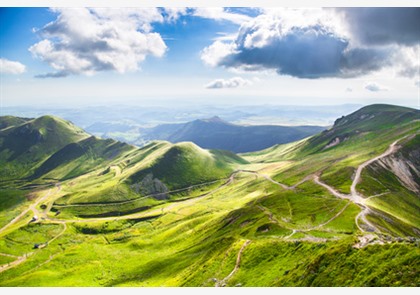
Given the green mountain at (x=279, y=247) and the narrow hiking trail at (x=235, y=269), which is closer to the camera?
the green mountain at (x=279, y=247)

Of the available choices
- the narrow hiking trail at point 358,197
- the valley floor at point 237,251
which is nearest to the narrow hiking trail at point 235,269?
the valley floor at point 237,251

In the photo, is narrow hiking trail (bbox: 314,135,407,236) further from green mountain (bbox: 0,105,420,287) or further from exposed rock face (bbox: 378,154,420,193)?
exposed rock face (bbox: 378,154,420,193)

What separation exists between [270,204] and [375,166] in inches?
3502

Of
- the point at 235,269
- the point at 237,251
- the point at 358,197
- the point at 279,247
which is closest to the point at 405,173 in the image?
the point at 358,197

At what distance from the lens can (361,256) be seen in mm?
53719

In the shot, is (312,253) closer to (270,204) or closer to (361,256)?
(361,256)

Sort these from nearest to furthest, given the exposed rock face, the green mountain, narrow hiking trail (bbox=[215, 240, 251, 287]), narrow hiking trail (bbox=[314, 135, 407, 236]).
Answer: the green mountain < narrow hiking trail (bbox=[215, 240, 251, 287]) < narrow hiking trail (bbox=[314, 135, 407, 236]) < the exposed rock face

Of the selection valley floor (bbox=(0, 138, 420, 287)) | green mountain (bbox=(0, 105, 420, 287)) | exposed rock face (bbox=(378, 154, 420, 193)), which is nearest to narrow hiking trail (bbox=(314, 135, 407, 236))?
valley floor (bbox=(0, 138, 420, 287))

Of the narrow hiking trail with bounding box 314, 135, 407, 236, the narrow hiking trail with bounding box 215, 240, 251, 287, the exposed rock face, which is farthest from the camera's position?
the exposed rock face

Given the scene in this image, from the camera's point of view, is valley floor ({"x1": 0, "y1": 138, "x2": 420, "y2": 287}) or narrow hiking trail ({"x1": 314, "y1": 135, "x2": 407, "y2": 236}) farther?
narrow hiking trail ({"x1": 314, "y1": 135, "x2": 407, "y2": 236})

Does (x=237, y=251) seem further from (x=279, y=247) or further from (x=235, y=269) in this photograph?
→ (x=279, y=247)

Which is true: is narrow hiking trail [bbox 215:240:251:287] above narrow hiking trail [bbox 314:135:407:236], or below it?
below

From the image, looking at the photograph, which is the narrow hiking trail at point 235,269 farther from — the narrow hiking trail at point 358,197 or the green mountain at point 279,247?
the narrow hiking trail at point 358,197

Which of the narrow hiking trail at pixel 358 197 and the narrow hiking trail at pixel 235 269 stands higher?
the narrow hiking trail at pixel 358 197
